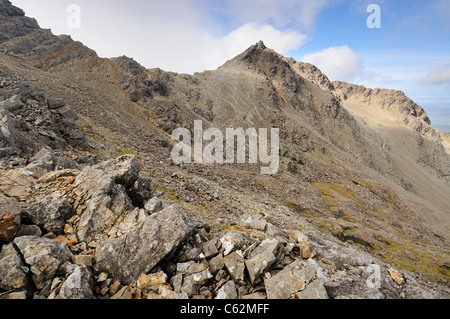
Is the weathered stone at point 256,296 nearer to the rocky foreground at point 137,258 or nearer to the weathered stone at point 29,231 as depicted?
the rocky foreground at point 137,258

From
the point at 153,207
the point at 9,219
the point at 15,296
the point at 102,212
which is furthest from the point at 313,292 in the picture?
the point at 9,219

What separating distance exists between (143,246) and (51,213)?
196 inches

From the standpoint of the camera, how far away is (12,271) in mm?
7750

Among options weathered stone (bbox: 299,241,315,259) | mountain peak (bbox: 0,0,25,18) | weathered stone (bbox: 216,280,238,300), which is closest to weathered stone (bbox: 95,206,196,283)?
weathered stone (bbox: 216,280,238,300)

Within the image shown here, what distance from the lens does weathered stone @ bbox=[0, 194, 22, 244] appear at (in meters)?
8.76

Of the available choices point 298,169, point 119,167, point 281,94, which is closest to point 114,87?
point 119,167

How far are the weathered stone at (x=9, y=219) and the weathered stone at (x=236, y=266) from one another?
9012 millimetres

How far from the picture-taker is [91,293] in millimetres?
8047

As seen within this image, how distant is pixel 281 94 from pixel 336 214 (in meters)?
74.6

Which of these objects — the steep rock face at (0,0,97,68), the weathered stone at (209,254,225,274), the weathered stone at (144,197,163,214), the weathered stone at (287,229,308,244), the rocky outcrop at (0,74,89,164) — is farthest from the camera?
the steep rock face at (0,0,97,68)

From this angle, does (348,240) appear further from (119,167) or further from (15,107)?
(15,107)

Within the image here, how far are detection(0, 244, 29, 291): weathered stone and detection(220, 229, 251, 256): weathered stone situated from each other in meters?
7.67

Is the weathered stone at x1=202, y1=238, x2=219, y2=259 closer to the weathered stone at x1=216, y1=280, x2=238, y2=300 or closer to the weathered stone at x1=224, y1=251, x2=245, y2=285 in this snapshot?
the weathered stone at x1=224, y1=251, x2=245, y2=285

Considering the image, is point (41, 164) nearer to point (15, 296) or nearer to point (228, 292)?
point (15, 296)
